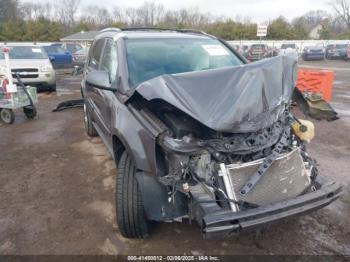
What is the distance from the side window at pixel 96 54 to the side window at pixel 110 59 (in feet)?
1.05

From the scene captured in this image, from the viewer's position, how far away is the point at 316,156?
518 centimetres

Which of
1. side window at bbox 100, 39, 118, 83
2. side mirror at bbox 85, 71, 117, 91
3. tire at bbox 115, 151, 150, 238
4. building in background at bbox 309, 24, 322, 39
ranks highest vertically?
side window at bbox 100, 39, 118, 83

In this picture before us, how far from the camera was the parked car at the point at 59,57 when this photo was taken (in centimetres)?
2022

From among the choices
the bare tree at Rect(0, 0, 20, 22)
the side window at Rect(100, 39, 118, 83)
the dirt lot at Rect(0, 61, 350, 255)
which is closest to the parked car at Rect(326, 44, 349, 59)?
the dirt lot at Rect(0, 61, 350, 255)

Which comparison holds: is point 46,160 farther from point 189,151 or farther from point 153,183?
point 189,151

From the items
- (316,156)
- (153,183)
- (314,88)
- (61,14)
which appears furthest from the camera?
(61,14)

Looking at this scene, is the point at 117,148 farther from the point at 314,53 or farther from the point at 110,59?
the point at 314,53

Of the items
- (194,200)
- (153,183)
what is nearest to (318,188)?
(194,200)

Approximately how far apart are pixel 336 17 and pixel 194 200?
80555mm

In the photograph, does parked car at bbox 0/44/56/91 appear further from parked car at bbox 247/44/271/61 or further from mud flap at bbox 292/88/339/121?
parked car at bbox 247/44/271/61

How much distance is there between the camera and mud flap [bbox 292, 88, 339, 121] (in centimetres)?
370

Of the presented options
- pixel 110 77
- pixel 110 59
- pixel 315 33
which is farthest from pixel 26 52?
pixel 315 33

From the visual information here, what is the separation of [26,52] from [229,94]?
11730mm

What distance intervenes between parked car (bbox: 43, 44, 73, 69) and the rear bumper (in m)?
19.9
